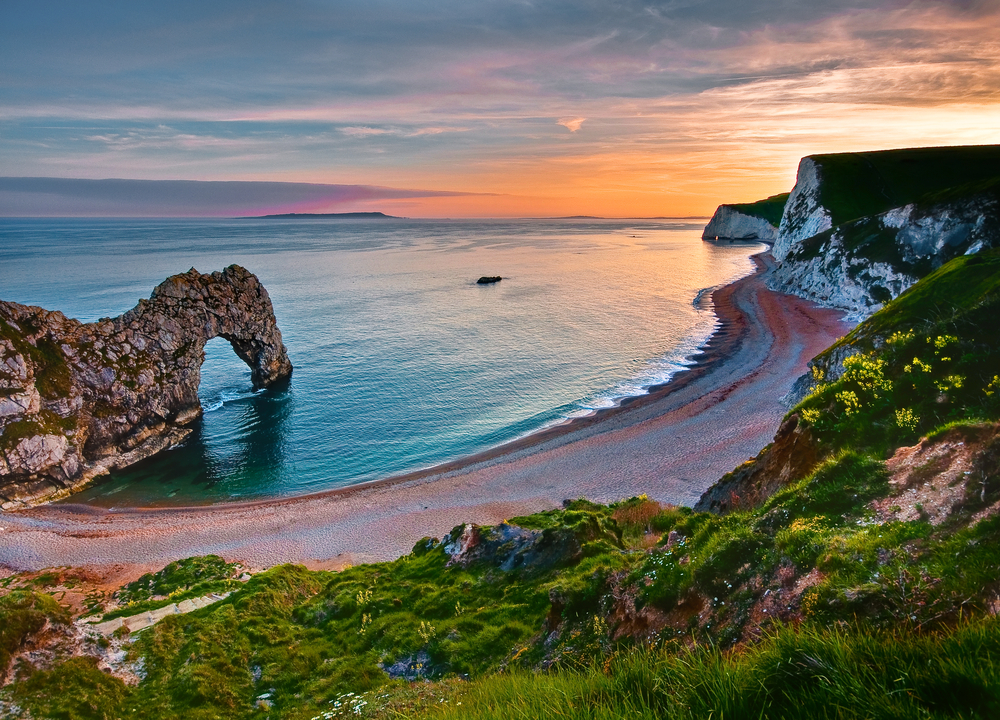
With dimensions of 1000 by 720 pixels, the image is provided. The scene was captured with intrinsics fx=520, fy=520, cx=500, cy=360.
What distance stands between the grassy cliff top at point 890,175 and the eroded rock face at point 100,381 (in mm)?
90372

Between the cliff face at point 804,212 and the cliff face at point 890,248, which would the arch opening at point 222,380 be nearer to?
the cliff face at point 890,248

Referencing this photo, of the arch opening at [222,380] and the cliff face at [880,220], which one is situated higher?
the cliff face at [880,220]

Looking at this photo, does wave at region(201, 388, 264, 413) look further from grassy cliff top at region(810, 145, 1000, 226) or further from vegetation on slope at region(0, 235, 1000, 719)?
grassy cliff top at region(810, 145, 1000, 226)

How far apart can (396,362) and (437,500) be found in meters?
28.1

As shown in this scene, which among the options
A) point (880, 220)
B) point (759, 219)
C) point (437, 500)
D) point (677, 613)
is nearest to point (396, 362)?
point (437, 500)

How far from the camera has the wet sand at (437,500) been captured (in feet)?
87.6

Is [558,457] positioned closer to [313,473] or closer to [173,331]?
[313,473]

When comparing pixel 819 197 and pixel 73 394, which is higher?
pixel 819 197

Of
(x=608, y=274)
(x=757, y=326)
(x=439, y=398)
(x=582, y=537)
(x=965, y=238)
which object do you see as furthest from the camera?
(x=608, y=274)

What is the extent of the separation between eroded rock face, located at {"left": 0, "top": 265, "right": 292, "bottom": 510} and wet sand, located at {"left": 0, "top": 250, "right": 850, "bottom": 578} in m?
3.64

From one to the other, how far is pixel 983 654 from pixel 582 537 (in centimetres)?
1223

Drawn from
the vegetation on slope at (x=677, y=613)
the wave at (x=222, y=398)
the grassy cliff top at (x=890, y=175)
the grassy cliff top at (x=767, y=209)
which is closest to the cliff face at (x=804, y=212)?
the grassy cliff top at (x=890, y=175)

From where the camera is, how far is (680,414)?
134 ft

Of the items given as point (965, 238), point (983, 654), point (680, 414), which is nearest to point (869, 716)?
point (983, 654)
